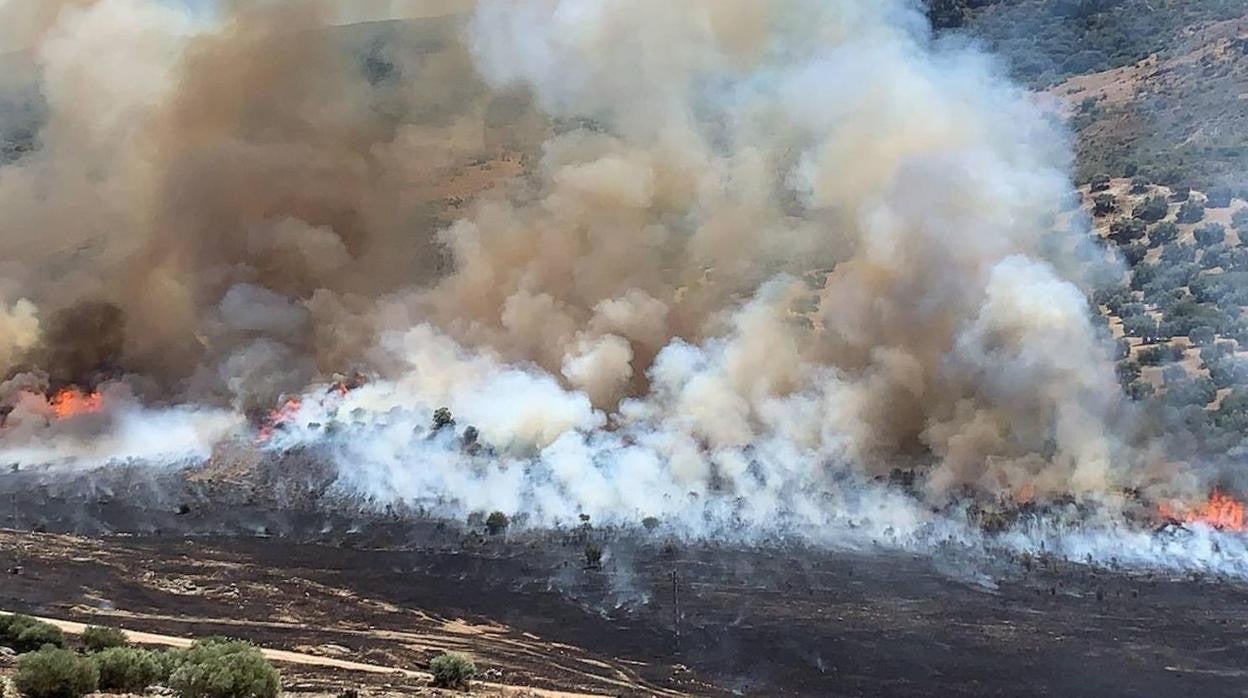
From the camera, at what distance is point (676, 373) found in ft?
140

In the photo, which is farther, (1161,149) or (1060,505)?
(1161,149)

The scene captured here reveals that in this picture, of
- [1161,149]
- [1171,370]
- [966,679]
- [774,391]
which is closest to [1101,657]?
[966,679]

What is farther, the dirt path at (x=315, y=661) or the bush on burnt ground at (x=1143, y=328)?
the bush on burnt ground at (x=1143, y=328)

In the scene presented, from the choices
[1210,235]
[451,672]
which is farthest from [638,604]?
[1210,235]

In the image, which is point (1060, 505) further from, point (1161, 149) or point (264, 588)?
point (1161, 149)

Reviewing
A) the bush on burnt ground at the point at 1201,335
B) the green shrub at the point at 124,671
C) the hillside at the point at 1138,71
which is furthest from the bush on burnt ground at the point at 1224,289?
the green shrub at the point at 124,671

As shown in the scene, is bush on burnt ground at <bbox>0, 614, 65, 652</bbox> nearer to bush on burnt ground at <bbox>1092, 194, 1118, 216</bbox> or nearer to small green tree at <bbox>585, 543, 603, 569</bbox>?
small green tree at <bbox>585, 543, 603, 569</bbox>

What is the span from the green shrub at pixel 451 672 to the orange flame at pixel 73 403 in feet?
95.3

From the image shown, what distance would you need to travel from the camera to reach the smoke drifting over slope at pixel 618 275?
37344 millimetres

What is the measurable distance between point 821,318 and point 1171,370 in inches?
512

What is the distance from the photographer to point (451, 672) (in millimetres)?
23344

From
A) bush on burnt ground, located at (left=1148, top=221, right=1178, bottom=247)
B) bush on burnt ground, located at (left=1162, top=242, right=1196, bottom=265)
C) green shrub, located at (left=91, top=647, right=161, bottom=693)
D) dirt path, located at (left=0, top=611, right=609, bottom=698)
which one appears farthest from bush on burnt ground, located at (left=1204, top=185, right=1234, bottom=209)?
green shrub, located at (left=91, top=647, right=161, bottom=693)

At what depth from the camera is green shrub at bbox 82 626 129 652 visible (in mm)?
23078

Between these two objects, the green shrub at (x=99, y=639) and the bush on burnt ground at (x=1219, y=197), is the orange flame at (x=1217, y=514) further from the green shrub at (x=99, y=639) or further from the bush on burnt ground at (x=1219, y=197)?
the green shrub at (x=99, y=639)
